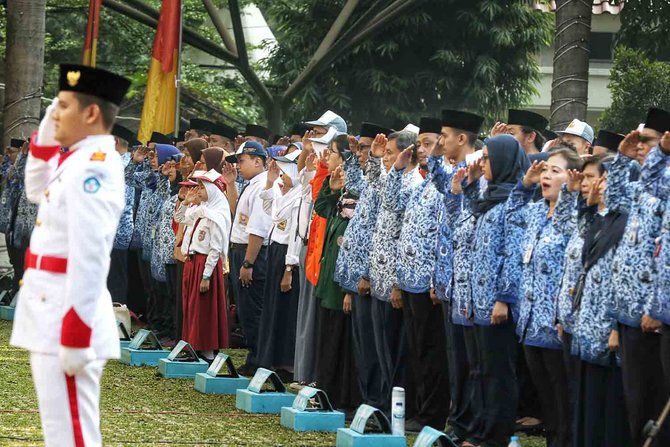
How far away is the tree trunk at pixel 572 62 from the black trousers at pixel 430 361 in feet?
17.6

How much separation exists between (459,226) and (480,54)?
56.1 feet

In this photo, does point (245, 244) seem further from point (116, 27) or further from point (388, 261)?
point (116, 27)

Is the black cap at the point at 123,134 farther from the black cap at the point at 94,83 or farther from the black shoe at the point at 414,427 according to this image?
the black cap at the point at 94,83

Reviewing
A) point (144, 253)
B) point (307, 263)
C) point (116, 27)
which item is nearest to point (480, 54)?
point (116, 27)

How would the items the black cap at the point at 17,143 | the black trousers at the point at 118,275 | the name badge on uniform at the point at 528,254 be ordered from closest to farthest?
the name badge on uniform at the point at 528,254 → the black trousers at the point at 118,275 → the black cap at the point at 17,143

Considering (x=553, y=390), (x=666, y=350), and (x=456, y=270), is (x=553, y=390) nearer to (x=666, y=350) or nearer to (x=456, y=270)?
(x=456, y=270)

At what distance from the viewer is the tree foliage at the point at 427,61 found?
83.6 feet

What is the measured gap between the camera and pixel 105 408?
10523 millimetres

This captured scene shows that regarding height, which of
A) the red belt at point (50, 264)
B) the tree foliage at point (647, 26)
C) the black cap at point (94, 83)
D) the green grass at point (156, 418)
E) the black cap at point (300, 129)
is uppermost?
the tree foliage at point (647, 26)

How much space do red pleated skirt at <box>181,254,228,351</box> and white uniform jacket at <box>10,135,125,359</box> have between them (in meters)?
6.89

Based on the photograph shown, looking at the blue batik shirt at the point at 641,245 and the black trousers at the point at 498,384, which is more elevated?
the blue batik shirt at the point at 641,245

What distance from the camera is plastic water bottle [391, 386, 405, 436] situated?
29.0ft

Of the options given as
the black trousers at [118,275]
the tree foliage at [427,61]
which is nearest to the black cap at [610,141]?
the black trousers at [118,275]

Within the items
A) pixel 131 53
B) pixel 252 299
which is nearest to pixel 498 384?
pixel 252 299
